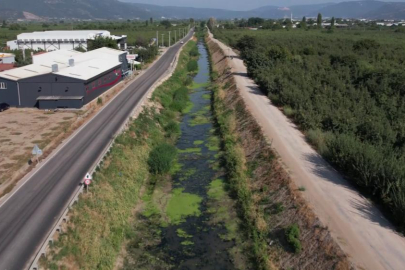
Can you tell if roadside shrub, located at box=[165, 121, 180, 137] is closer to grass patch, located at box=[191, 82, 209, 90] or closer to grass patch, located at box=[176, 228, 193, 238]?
grass patch, located at box=[176, 228, 193, 238]

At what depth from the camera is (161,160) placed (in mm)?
30000

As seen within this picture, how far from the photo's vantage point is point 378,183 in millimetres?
21906

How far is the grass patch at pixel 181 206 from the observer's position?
24406 millimetres

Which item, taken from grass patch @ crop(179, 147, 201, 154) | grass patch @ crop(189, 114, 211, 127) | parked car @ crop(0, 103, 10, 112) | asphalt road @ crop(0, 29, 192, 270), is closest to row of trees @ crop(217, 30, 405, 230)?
grass patch @ crop(189, 114, 211, 127)

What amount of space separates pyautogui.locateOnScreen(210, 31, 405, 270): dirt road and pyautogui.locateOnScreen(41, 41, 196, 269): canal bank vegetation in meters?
9.62

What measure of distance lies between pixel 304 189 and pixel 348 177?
402 cm

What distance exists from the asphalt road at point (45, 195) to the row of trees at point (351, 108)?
17.3m

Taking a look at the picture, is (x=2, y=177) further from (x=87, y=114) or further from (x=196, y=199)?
(x=87, y=114)

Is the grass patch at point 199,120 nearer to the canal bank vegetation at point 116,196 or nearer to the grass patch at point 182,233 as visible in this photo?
the canal bank vegetation at point 116,196

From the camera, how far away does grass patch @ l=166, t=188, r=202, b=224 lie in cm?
2441

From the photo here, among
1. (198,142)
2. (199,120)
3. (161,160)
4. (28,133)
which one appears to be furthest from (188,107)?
(161,160)

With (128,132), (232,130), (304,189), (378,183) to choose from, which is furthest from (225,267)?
(232,130)

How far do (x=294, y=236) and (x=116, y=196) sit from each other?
11.1 m

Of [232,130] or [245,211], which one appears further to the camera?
[232,130]
